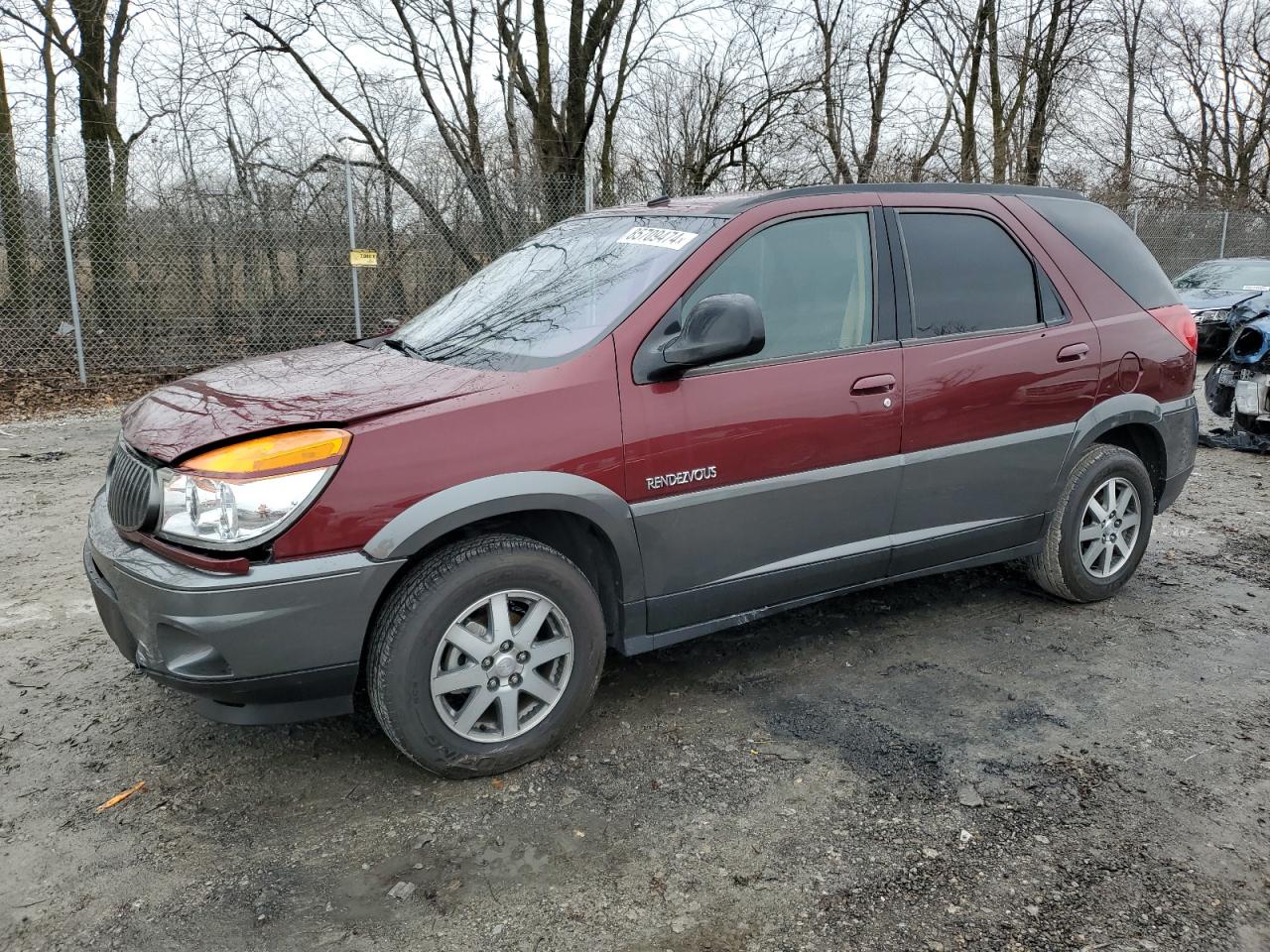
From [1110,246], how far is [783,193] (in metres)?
1.83

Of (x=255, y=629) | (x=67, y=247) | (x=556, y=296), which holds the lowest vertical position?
(x=255, y=629)

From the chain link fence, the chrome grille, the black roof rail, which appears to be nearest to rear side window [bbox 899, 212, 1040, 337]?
the black roof rail

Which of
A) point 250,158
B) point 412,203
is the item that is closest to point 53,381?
point 250,158

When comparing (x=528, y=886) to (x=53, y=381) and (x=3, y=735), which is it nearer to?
(x=3, y=735)

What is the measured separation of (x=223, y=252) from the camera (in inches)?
416

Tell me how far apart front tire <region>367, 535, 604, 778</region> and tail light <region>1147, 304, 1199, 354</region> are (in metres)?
3.13

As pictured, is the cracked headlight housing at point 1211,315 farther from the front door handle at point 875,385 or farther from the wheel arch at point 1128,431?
the front door handle at point 875,385

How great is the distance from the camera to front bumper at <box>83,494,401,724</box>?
102 inches

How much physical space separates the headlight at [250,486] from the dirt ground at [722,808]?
2.87 ft

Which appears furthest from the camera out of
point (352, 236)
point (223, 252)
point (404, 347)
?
point (352, 236)

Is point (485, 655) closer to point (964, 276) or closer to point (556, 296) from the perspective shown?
point (556, 296)

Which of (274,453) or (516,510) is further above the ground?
(274,453)

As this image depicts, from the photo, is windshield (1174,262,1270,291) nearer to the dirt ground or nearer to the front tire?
the dirt ground

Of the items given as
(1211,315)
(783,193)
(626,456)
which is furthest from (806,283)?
(1211,315)
